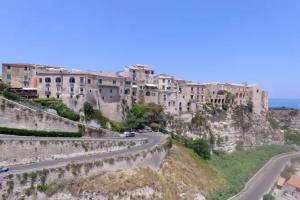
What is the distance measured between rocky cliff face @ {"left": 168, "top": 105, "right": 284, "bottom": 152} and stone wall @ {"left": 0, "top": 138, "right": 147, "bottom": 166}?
26279 millimetres

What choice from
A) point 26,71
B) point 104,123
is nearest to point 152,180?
point 104,123

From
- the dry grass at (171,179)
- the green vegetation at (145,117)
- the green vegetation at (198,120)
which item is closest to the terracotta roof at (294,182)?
the dry grass at (171,179)

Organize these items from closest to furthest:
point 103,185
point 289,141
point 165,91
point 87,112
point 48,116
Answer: point 103,185 < point 48,116 < point 87,112 < point 165,91 < point 289,141

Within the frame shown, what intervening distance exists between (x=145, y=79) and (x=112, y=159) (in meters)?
38.6

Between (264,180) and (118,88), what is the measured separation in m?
28.8

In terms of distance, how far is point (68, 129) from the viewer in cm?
4781

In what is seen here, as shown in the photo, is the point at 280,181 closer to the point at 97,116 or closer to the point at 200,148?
the point at 200,148

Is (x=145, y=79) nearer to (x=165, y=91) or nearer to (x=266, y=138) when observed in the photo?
(x=165, y=91)

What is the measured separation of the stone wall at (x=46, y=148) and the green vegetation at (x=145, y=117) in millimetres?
15512

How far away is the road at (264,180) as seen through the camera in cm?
5625

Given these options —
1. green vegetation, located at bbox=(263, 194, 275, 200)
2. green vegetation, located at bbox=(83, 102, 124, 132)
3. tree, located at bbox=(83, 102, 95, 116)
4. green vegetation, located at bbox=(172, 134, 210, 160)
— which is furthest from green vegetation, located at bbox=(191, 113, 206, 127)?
tree, located at bbox=(83, 102, 95, 116)

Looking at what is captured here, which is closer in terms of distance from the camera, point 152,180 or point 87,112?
point 152,180

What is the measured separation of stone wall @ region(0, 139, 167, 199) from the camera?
30.9m

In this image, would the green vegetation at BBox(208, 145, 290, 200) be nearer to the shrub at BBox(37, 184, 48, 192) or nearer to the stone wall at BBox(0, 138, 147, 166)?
the stone wall at BBox(0, 138, 147, 166)
